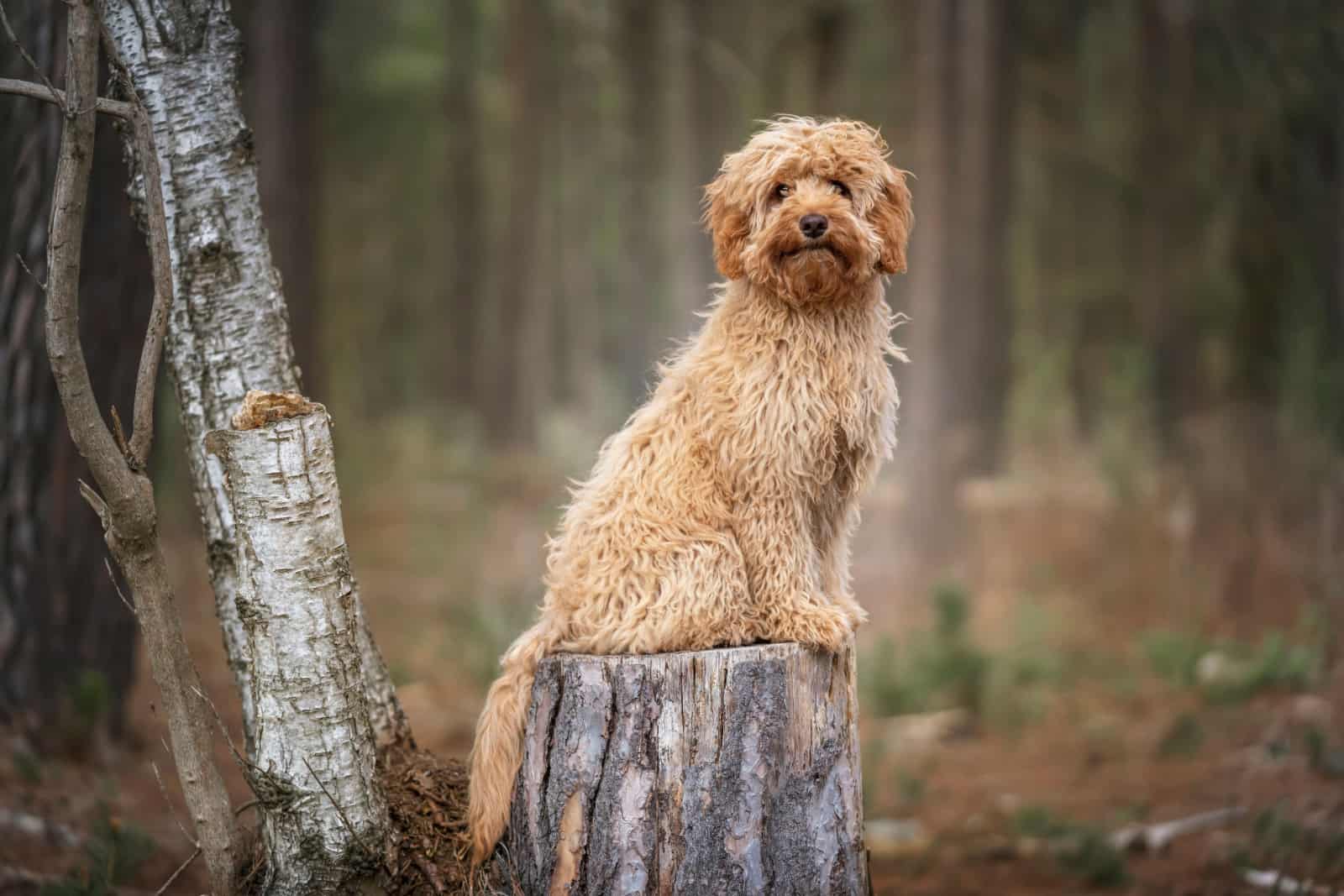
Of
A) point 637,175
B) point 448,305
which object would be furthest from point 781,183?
point 448,305

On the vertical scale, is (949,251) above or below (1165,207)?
below

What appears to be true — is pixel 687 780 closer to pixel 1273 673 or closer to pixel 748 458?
pixel 748 458

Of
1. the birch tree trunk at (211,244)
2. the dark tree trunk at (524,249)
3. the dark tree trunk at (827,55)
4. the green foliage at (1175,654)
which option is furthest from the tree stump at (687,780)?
the dark tree trunk at (524,249)

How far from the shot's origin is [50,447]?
597 centimetres

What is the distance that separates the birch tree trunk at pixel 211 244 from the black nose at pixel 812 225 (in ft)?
6.46

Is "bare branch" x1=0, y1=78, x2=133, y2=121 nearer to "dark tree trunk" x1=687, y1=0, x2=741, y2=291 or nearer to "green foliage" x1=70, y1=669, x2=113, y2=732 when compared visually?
"green foliage" x1=70, y1=669, x2=113, y2=732

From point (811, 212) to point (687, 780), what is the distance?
1970mm

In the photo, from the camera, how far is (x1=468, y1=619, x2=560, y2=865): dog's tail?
3.94m

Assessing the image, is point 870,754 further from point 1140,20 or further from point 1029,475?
point 1140,20

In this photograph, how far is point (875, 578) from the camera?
1200 cm

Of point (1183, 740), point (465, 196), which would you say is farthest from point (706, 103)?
point (1183, 740)

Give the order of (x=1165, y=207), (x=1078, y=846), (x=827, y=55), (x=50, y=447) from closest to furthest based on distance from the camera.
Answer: (x=50, y=447) → (x=1078, y=846) → (x=827, y=55) → (x=1165, y=207)

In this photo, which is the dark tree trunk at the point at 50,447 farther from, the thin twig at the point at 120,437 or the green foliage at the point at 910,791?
the green foliage at the point at 910,791

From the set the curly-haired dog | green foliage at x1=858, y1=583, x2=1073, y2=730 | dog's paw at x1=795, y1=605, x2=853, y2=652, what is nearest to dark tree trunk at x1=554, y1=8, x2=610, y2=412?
green foliage at x1=858, y1=583, x2=1073, y2=730
